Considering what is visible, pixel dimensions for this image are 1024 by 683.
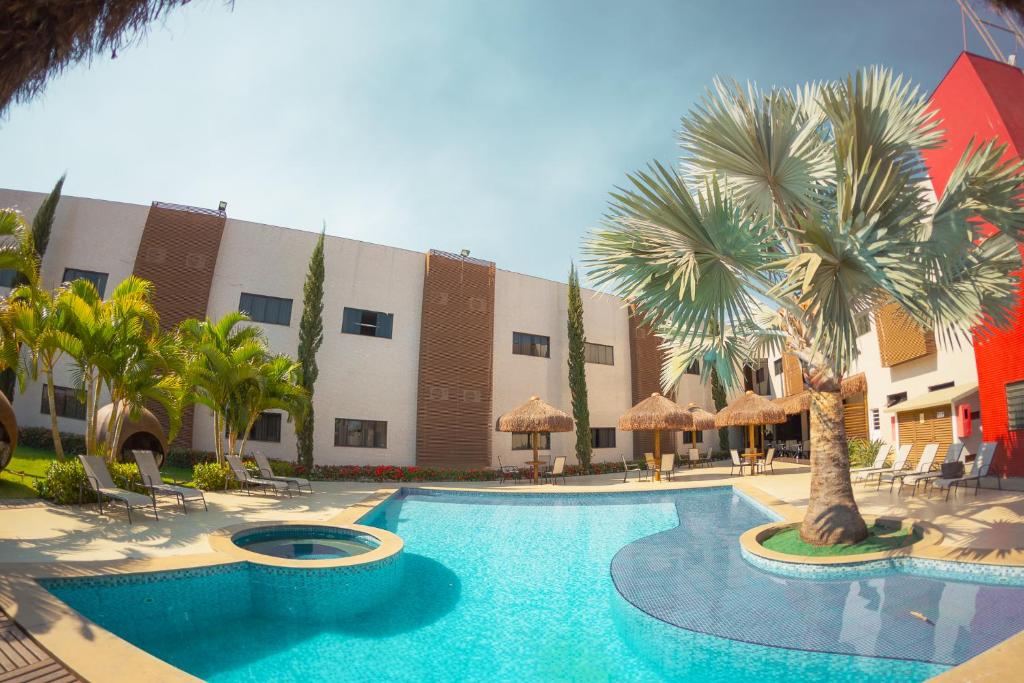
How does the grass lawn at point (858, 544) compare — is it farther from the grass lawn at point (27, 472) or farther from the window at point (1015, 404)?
the grass lawn at point (27, 472)

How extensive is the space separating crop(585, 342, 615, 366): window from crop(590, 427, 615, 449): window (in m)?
2.84

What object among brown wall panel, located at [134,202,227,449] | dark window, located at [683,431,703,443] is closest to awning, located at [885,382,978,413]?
dark window, located at [683,431,703,443]

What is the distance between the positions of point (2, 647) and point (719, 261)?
294 inches

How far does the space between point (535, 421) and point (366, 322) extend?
7.36 meters

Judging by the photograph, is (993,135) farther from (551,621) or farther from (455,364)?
(455,364)

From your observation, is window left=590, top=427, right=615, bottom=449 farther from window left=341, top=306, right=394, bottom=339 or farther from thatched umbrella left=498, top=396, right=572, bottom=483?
window left=341, top=306, right=394, bottom=339

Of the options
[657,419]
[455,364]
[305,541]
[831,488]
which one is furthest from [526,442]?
[831,488]

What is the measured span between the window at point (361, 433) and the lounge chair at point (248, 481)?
4858mm

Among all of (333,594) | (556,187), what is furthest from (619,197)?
(333,594)

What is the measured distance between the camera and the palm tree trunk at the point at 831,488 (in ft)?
22.6

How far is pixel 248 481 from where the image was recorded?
11953 mm

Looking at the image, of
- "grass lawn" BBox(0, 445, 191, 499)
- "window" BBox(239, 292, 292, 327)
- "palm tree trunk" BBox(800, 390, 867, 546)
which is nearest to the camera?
"palm tree trunk" BBox(800, 390, 867, 546)

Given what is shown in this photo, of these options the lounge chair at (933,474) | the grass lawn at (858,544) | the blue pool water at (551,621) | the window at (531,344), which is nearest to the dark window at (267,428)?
the window at (531,344)

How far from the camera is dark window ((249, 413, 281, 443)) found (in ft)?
56.1
